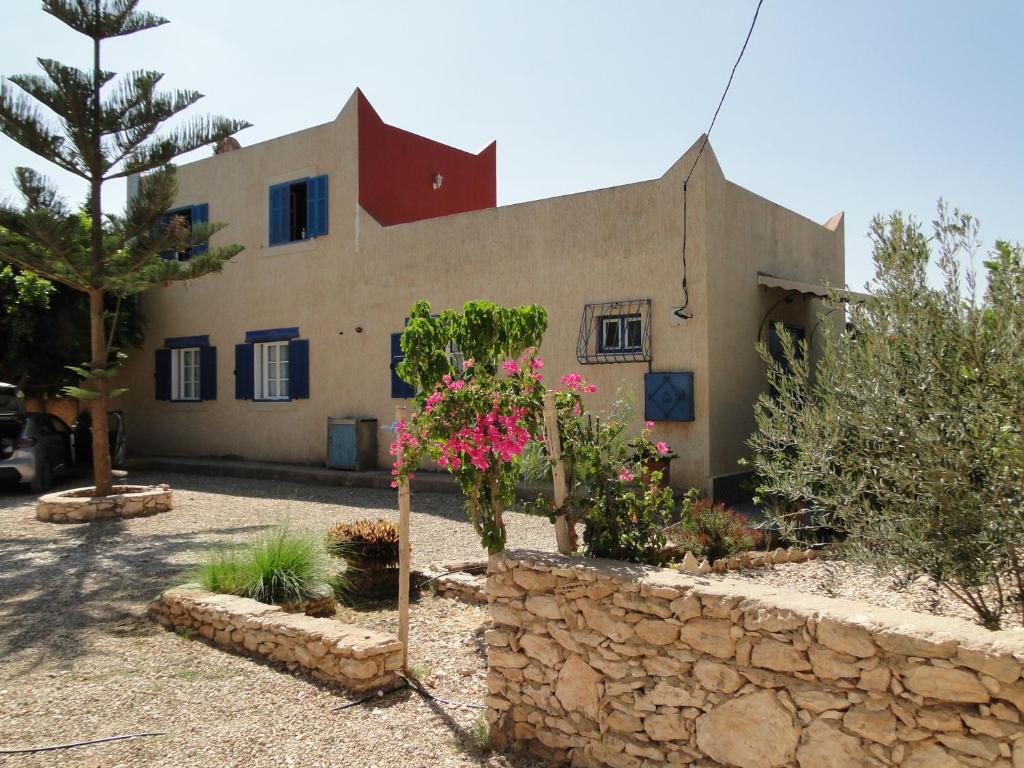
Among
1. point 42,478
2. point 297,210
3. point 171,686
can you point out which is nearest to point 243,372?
point 297,210

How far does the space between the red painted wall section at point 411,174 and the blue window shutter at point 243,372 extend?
356 centimetres

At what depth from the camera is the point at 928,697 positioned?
8.63 feet

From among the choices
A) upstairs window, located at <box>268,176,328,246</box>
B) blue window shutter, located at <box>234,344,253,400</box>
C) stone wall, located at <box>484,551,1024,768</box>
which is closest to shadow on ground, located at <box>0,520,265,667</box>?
stone wall, located at <box>484,551,1024,768</box>

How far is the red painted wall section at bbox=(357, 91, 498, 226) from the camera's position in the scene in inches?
512

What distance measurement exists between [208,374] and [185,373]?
3.79 feet

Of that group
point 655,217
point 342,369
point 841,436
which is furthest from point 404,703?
point 342,369

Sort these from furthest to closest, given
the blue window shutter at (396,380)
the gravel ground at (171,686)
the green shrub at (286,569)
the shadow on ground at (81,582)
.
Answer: the blue window shutter at (396,380) < the green shrub at (286,569) < the shadow on ground at (81,582) < the gravel ground at (171,686)

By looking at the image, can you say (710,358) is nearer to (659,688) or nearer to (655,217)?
(655,217)

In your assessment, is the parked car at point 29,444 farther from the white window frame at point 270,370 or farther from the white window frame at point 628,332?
the white window frame at point 628,332

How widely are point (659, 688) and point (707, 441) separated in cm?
633

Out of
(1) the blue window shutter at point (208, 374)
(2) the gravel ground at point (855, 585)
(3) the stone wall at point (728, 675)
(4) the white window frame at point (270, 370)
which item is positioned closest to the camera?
(3) the stone wall at point (728, 675)

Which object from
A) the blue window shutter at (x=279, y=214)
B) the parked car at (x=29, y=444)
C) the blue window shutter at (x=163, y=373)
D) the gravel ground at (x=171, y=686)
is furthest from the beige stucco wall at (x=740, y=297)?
the blue window shutter at (x=163, y=373)

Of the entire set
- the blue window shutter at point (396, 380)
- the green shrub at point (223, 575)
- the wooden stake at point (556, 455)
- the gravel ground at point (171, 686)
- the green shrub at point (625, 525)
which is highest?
the blue window shutter at point (396, 380)

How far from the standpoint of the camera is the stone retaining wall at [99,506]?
9.33 m
